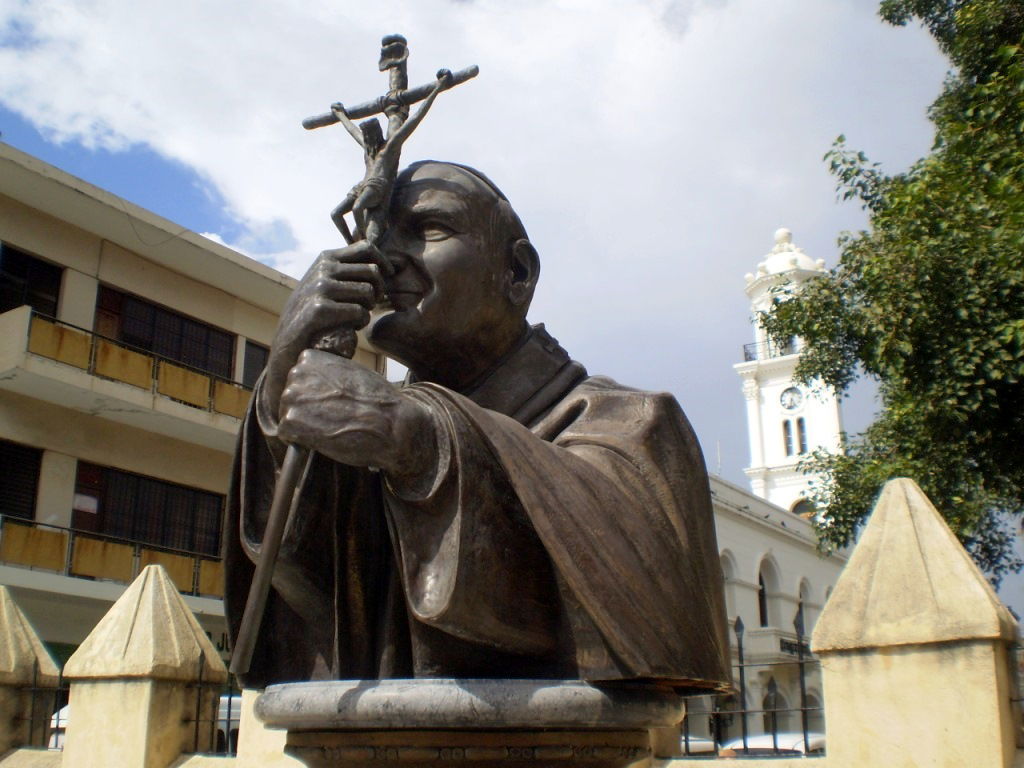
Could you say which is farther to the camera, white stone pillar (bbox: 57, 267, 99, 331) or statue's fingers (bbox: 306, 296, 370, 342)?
white stone pillar (bbox: 57, 267, 99, 331)

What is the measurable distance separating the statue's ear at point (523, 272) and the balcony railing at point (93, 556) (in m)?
10.6

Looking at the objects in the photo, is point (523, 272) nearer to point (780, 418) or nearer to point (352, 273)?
point (352, 273)

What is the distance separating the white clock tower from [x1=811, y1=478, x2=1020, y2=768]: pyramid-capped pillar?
45.9 meters

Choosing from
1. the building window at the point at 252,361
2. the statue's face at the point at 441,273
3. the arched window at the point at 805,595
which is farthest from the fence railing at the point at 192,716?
the arched window at the point at 805,595

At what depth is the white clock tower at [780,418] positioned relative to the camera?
4991cm

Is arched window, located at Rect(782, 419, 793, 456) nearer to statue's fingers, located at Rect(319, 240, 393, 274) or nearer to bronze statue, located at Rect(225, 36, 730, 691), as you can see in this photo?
bronze statue, located at Rect(225, 36, 730, 691)

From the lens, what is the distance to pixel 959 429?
927 centimetres

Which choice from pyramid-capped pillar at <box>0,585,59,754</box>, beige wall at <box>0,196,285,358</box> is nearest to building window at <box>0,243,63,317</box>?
beige wall at <box>0,196,285,358</box>

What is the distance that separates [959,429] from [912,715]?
563 centimetres

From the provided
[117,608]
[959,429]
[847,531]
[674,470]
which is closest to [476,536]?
[674,470]

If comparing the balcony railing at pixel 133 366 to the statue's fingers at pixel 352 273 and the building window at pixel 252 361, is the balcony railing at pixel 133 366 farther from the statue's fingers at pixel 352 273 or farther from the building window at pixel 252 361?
the statue's fingers at pixel 352 273

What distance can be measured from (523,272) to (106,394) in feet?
40.9

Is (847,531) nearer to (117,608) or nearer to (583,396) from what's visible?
(117,608)

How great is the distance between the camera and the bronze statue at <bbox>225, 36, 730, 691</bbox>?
190 cm
